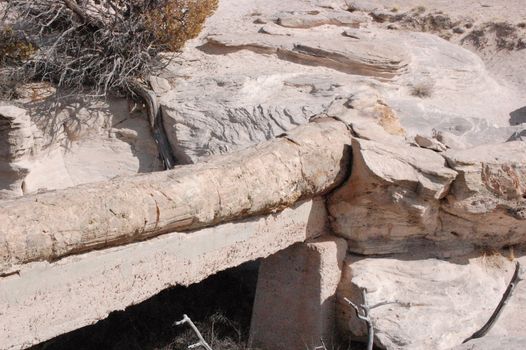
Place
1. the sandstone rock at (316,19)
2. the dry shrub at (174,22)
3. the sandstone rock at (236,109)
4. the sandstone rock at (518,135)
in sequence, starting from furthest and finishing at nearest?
1. the sandstone rock at (316,19)
2. the dry shrub at (174,22)
3. the sandstone rock at (236,109)
4. the sandstone rock at (518,135)

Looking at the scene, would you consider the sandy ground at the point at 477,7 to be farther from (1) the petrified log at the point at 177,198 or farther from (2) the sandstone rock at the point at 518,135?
(1) the petrified log at the point at 177,198

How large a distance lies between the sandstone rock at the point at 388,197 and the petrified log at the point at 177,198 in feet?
0.63

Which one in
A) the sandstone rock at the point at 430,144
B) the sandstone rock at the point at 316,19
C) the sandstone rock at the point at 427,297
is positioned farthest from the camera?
the sandstone rock at the point at 316,19

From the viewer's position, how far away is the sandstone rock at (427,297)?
630 cm

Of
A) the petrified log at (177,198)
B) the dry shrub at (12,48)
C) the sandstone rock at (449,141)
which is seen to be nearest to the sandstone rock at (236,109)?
the sandstone rock at (449,141)

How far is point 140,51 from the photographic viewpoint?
430 inches

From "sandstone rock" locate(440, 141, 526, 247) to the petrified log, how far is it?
0.90 metres

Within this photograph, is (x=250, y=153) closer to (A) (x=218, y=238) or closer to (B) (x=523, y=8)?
(A) (x=218, y=238)

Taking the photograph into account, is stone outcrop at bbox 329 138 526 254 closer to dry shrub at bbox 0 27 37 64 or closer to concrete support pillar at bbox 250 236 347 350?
concrete support pillar at bbox 250 236 347 350

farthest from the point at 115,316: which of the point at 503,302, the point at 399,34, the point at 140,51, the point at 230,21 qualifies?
the point at 399,34

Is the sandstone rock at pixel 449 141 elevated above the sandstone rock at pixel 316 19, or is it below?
above

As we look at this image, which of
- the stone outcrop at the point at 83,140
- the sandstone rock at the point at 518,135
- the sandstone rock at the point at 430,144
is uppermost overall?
the sandstone rock at the point at 430,144

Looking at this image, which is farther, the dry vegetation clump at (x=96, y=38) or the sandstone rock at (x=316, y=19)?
the sandstone rock at (x=316, y=19)

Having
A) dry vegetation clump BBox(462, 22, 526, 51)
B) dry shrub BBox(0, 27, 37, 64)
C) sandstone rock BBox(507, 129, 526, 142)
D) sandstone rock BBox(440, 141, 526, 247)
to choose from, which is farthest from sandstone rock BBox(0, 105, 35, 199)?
dry vegetation clump BBox(462, 22, 526, 51)
